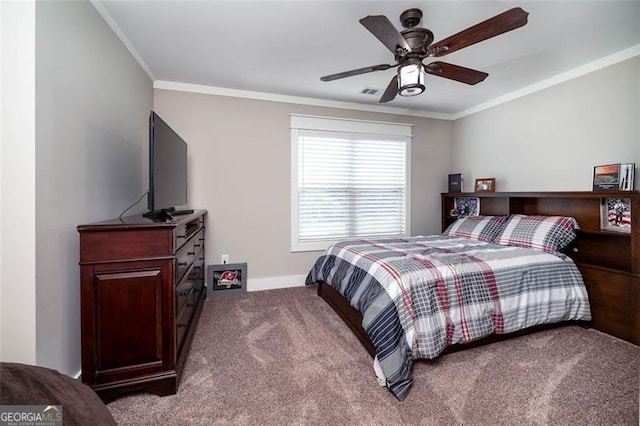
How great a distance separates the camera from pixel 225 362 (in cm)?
192

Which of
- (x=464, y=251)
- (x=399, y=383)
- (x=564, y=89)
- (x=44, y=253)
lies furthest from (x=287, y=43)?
(x=564, y=89)

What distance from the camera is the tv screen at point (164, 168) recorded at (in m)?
1.78

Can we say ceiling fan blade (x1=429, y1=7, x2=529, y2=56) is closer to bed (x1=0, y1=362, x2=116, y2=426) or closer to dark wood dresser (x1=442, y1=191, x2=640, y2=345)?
dark wood dresser (x1=442, y1=191, x2=640, y2=345)

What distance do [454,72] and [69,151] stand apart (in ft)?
8.29

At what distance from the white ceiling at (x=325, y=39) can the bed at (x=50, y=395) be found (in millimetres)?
2149

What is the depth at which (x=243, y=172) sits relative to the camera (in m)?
3.37

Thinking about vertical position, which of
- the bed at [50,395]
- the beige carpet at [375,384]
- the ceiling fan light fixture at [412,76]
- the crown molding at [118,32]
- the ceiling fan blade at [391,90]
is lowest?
the beige carpet at [375,384]

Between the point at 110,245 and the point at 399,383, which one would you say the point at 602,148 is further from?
the point at 110,245

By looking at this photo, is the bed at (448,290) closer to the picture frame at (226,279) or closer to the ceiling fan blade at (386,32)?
the picture frame at (226,279)

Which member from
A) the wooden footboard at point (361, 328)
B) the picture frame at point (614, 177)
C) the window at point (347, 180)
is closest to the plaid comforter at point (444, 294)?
the wooden footboard at point (361, 328)

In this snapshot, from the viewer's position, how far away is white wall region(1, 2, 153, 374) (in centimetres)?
129

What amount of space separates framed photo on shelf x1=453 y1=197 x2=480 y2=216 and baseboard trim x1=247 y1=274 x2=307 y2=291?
247 cm

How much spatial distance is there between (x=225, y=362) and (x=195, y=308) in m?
0.76

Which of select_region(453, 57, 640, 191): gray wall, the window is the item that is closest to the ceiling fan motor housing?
the window
